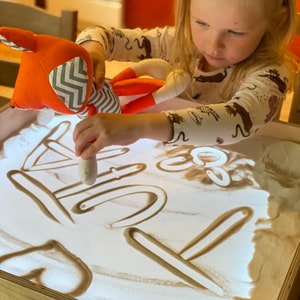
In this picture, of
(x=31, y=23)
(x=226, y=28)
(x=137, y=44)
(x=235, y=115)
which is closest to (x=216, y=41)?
(x=226, y=28)

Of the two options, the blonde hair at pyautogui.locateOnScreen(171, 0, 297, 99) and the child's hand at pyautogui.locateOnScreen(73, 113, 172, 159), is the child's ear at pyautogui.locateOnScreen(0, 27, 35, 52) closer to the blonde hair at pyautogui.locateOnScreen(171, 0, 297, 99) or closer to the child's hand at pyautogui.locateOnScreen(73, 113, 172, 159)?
the child's hand at pyautogui.locateOnScreen(73, 113, 172, 159)

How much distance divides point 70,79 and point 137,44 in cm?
43

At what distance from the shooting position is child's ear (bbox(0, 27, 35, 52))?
542 mm

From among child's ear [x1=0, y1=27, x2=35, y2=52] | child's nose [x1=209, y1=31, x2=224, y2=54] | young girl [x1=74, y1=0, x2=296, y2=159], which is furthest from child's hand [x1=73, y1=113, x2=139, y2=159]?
child's nose [x1=209, y1=31, x2=224, y2=54]

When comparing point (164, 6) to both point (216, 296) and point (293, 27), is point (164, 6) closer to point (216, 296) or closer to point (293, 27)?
point (293, 27)

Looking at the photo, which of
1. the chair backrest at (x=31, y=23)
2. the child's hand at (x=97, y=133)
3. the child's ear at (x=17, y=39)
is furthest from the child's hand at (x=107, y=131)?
the chair backrest at (x=31, y=23)

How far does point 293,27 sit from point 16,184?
0.49 meters

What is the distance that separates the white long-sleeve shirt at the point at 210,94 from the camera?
2.20 ft

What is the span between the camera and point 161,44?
3.20 feet

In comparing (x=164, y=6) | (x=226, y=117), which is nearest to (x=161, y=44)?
(x=226, y=117)

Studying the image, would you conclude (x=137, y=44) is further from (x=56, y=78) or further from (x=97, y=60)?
(x=56, y=78)

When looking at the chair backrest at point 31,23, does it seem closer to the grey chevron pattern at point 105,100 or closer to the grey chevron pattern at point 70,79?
the grey chevron pattern at point 105,100

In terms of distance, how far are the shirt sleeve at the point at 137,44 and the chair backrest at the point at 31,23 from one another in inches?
3.9

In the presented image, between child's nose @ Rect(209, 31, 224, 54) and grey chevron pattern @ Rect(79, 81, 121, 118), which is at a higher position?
child's nose @ Rect(209, 31, 224, 54)
